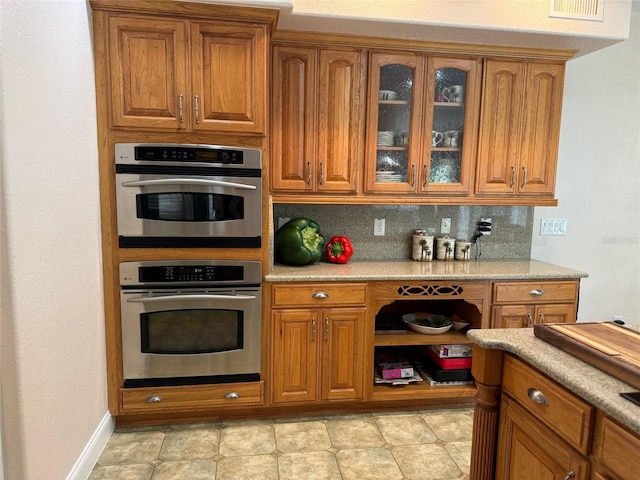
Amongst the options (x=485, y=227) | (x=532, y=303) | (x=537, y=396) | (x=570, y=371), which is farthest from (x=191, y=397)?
(x=485, y=227)

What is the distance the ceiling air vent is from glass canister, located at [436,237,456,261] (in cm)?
147

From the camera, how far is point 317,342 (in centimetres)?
256

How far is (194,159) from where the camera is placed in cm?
233

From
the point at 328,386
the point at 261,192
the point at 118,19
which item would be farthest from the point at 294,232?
the point at 118,19

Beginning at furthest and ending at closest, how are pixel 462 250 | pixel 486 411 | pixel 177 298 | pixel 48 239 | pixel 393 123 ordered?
pixel 462 250 → pixel 393 123 → pixel 177 298 → pixel 48 239 → pixel 486 411

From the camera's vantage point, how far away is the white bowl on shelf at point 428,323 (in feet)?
9.25

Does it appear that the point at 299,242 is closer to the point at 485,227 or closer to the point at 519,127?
the point at 485,227

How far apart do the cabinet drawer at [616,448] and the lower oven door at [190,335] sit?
174 cm

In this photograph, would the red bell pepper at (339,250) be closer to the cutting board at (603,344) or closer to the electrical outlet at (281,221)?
the electrical outlet at (281,221)

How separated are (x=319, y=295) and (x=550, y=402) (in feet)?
4.73

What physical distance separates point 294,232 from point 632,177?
8.79 ft

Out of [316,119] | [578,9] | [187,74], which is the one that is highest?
[578,9]

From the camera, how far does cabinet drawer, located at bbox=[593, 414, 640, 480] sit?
0.98m

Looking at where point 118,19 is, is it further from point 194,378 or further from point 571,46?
point 571,46
